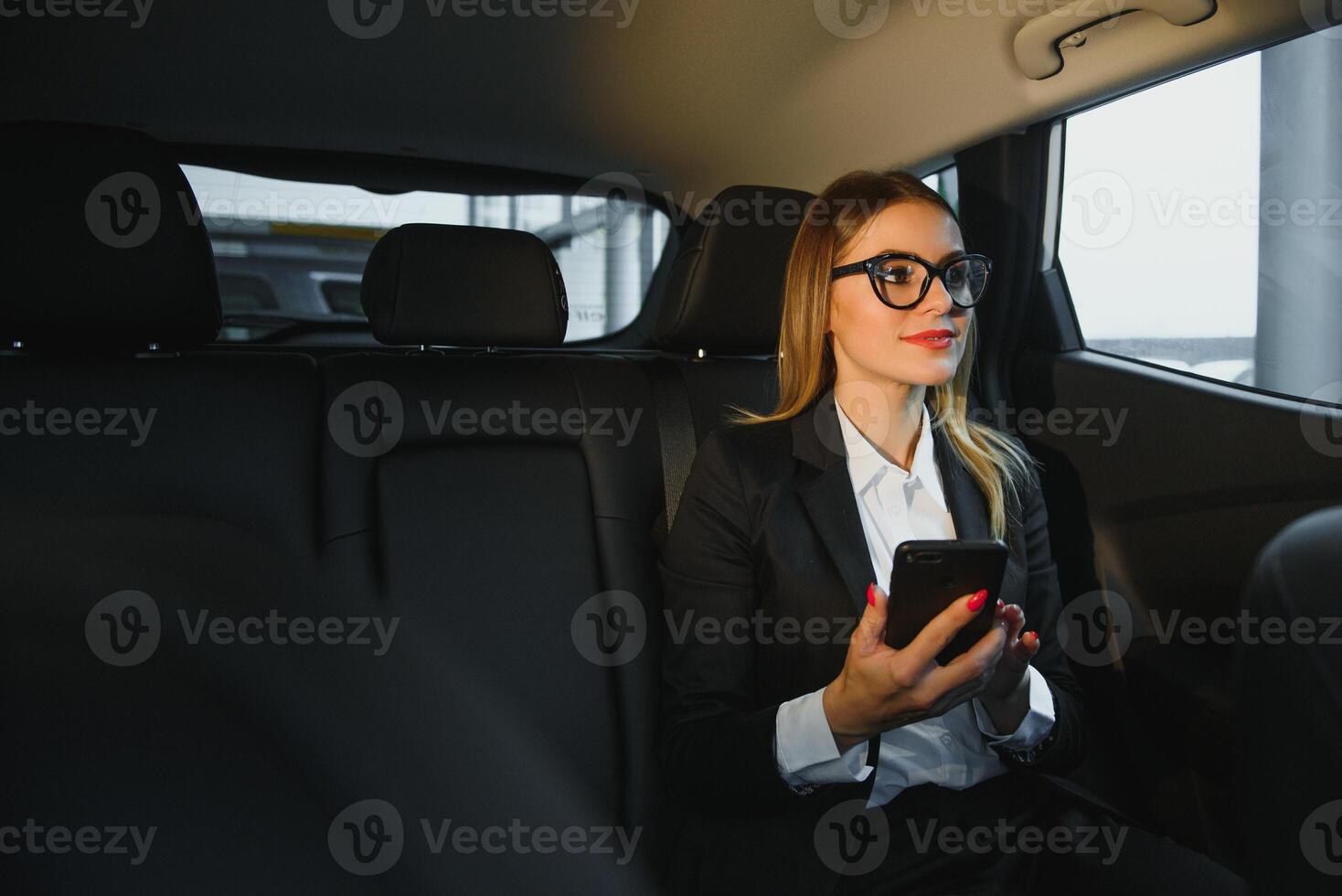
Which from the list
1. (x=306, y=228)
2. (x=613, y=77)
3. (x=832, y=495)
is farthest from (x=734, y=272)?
(x=306, y=228)

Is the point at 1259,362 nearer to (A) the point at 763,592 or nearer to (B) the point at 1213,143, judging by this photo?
(B) the point at 1213,143

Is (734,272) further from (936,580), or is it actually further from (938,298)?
(936,580)

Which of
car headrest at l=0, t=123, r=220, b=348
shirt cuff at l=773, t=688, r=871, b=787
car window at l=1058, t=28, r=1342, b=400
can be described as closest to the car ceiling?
car window at l=1058, t=28, r=1342, b=400

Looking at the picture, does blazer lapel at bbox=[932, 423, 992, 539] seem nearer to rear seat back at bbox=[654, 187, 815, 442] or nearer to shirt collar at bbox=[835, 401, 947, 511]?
shirt collar at bbox=[835, 401, 947, 511]

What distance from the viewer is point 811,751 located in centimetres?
120

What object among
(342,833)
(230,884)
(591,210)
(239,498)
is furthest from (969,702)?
(591,210)

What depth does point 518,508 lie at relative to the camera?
1.60 meters

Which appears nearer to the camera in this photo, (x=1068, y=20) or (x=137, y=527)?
(x=137, y=527)

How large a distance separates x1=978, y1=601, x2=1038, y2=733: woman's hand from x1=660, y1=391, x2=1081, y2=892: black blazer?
90 mm

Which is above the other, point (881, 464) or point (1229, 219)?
point (1229, 219)

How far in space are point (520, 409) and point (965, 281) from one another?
2.42ft

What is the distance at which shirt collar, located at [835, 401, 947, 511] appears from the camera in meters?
1.44

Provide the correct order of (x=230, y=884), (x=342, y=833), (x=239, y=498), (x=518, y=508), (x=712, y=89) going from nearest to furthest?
1. (x=230, y=884)
2. (x=342, y=833)
3. (x=239, y=498)
4. (x=518, y=508)
5. (x=712, y=89)

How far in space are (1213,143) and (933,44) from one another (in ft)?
1.79
